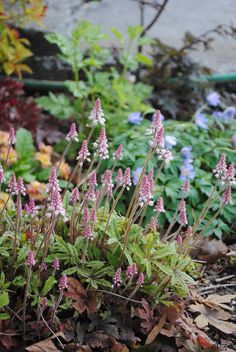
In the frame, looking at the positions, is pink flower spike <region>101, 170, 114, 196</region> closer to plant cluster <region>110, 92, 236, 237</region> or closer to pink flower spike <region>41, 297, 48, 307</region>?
pink flower spike <region>41, 297, 48, 307</region>

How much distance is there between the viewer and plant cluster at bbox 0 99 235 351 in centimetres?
220

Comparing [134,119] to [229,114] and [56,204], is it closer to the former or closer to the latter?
[229,114]

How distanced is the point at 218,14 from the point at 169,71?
6.07 feet

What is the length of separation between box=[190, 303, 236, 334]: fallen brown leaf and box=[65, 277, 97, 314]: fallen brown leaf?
1.56ft

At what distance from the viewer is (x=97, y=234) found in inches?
92.7

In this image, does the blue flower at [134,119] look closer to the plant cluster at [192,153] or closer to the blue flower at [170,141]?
the plant cluster at [192,153]

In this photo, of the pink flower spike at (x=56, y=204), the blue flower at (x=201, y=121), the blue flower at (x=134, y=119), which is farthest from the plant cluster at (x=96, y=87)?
the pink flower spike at (x=56, y=204)

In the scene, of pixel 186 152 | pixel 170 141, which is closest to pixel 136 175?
pixel 170 141

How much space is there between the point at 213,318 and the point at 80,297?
610 mm

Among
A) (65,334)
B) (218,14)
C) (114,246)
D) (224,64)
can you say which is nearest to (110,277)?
(114,246)

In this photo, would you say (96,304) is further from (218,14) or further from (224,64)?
(218,14)

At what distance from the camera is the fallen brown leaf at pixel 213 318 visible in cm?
245

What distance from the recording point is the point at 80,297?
2.21 metres

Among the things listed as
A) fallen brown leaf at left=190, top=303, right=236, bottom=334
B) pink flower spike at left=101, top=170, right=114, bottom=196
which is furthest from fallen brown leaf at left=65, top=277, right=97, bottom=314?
fallen brown leaf at left=190, top=303, right=236, bottom=334
